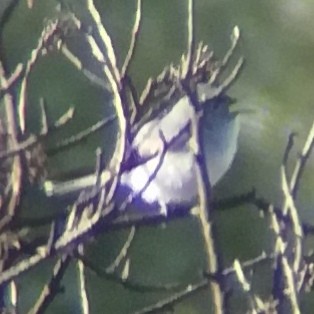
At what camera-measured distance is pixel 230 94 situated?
833 millimetres

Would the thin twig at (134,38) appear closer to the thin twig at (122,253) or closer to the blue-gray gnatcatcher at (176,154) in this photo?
the blue-gray gnatcatcher at (176,154)

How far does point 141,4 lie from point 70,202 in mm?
255

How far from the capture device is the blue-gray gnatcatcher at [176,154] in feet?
2.32

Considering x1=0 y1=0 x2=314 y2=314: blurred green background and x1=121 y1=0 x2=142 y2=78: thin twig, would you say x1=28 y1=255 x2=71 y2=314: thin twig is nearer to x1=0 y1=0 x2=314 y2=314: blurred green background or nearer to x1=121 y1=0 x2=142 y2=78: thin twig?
x1=0 y1=0 x2=314 y2=314: blurred green background

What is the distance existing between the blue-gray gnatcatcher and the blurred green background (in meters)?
0.02

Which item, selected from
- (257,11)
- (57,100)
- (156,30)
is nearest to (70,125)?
(57,100)

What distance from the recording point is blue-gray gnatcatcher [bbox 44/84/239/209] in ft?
2.32

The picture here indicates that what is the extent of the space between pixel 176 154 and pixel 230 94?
13 cm

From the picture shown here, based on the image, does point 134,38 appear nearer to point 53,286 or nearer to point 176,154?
point 176,154

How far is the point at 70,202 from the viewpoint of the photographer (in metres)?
0.76

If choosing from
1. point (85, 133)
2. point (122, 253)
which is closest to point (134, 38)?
point (85, 133)

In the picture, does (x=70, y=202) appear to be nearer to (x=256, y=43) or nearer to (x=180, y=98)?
(x=180, y=98)

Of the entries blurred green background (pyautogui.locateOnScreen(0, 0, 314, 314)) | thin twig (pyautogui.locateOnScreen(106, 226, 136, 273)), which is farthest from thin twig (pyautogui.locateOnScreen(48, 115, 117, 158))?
thin twig (pyautogui.locateOnScreen(106, 226, 136, 273))

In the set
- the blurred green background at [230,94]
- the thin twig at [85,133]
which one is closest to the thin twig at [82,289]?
the blurred green background at [230,94]
